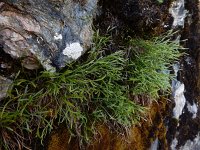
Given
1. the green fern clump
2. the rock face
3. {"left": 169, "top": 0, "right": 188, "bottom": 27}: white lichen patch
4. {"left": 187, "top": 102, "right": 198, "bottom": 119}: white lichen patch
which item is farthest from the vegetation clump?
{"left": 187, "top": 102, "right": 198, "bottom": 119}: white lichen patch

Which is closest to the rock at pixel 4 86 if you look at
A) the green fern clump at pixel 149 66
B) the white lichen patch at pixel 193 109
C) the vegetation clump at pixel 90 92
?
the vegetation clump at pixel 90 92

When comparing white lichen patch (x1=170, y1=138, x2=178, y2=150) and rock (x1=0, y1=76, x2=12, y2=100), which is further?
white lichen patch (x1=170, y1=138, x2=178, y2=150)

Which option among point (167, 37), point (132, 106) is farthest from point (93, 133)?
point (167, 37)

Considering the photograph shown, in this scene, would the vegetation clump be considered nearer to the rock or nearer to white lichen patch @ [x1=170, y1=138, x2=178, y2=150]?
→ the rock

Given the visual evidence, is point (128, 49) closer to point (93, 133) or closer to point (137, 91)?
point (137, 91)

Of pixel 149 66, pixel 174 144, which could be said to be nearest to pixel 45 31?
pixel 149 66

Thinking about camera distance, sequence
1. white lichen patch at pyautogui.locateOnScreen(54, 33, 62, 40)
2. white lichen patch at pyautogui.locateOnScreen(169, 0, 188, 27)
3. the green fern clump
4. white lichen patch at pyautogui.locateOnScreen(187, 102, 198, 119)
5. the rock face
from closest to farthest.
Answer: the rock face
white lichen patch at pyautogui.locateOnScreen(54, 33, 62, 40)
the green fern clump
white lichen patch at pyautogui.locateOnScreen(169, 0, 188, 27)
white lichen patch at pyautogui.locateOnScreen(187, 102, 198, 119)
